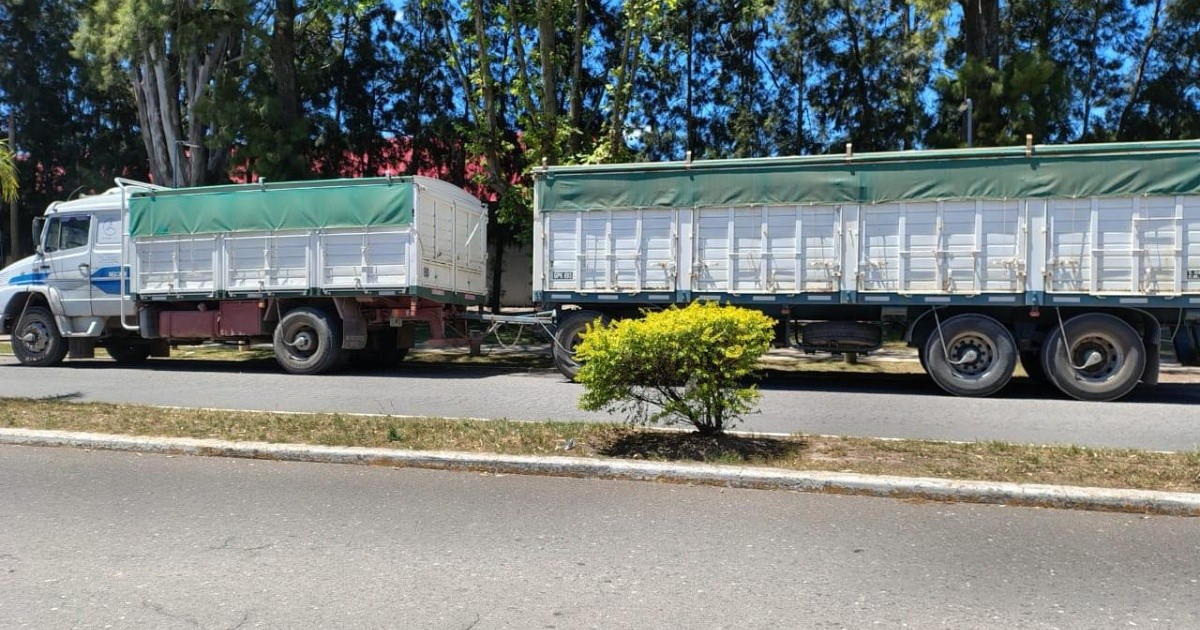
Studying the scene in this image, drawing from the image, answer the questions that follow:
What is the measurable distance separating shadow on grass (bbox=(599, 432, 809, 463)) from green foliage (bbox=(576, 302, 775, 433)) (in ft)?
0.73

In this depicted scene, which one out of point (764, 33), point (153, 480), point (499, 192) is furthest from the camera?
point (764, 33)

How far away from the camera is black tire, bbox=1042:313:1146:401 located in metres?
11.0

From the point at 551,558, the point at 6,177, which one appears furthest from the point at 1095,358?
the point at 6,177

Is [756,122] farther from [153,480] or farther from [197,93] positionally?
[153,480]

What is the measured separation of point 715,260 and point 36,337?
39.9 ft

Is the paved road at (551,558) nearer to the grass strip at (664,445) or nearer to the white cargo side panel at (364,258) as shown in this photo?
the grass strip at (664,445)

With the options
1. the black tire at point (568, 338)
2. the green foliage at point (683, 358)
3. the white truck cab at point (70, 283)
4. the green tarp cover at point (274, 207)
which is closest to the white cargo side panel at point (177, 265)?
the green tarp cover at point (274, 207)

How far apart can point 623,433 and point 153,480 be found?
12.3 feet

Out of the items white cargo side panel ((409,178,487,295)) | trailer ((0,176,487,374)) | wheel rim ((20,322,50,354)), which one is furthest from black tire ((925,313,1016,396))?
wheel rim ((20,322,50,354))

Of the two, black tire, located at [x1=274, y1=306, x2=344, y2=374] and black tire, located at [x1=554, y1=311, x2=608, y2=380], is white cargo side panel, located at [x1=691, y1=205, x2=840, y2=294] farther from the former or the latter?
black tire, located at [x1=274, y1=306, x2=344, y2=374]

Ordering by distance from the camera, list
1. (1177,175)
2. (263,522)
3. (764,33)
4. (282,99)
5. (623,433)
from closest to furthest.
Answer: (263,522) → (623,433) → (1177,175) → (282,99) → (764,33)

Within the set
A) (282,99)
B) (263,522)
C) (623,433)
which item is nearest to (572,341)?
(623,433)

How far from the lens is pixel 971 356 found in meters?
11.5

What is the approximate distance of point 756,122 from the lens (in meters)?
25.0
